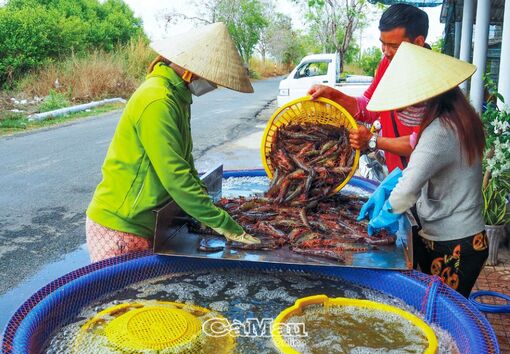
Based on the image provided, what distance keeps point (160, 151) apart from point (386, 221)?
1348 millimetres

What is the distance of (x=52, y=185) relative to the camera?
8188 millimetres

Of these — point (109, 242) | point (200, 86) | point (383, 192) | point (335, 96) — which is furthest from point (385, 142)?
point (109, 242)

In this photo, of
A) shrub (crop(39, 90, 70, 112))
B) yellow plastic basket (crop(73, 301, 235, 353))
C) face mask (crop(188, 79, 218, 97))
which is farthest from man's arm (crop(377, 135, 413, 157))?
shrub (crop(39, 90, 70, 112))

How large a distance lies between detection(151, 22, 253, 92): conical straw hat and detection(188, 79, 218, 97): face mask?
11 centimetres

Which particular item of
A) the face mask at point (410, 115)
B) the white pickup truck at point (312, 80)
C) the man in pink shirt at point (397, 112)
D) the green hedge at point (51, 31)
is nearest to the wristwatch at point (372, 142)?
the man in pink shirt at point (397, 112)

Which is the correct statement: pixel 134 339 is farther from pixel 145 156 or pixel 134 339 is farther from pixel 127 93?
pixel 127 93

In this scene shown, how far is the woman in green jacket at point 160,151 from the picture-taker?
2.66m

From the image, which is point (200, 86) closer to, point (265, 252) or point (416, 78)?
point (265, 252)

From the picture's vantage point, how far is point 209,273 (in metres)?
3.15

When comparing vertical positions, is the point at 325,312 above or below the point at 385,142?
below

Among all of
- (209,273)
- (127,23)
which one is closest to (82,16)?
(127,23)

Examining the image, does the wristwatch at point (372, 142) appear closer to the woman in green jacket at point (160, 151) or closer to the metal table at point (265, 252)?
the metal table at point (265, 252)

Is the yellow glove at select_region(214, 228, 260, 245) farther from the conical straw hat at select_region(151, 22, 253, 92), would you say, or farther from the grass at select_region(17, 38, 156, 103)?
the grass at select_region(17, 38, 156, 103)

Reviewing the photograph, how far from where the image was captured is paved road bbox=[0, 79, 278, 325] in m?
5.22
